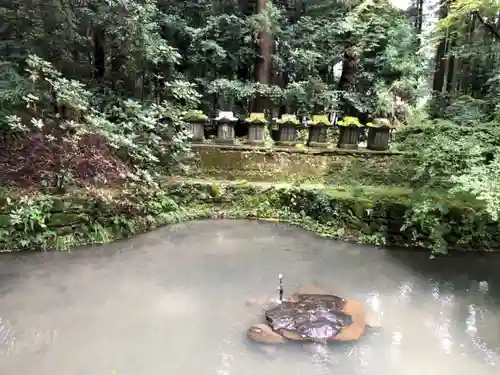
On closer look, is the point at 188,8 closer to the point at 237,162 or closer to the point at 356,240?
the point at 237,162

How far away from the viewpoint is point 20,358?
3.73m

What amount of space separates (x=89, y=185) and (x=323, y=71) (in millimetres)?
7956

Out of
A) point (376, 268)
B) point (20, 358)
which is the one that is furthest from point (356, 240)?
point (20, 358)

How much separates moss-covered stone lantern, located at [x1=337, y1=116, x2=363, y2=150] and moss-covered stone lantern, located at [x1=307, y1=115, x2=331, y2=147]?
0.32 meters

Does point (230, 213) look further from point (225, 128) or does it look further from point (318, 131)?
point (318, 131)

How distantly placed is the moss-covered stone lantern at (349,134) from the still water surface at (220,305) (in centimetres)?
242

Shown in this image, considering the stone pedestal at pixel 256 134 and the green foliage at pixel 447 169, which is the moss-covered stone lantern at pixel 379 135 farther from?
the stone pedestal at pixel 256 134

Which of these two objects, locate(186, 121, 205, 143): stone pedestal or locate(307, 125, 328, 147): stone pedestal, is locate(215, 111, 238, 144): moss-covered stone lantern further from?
locate(307, 125, 328, 147): stone pedestal

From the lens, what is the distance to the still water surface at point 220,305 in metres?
3.80

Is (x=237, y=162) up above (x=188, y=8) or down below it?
below

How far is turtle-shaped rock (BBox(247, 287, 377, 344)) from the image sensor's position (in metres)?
4.12

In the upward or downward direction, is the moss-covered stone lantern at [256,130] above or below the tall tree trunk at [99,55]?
below

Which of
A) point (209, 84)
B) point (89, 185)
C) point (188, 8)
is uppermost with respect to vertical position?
point (188, 8)

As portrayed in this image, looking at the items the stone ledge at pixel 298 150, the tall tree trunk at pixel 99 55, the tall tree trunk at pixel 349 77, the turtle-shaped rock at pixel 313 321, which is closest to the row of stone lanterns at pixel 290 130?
the stone ledge at pixel 298 150
